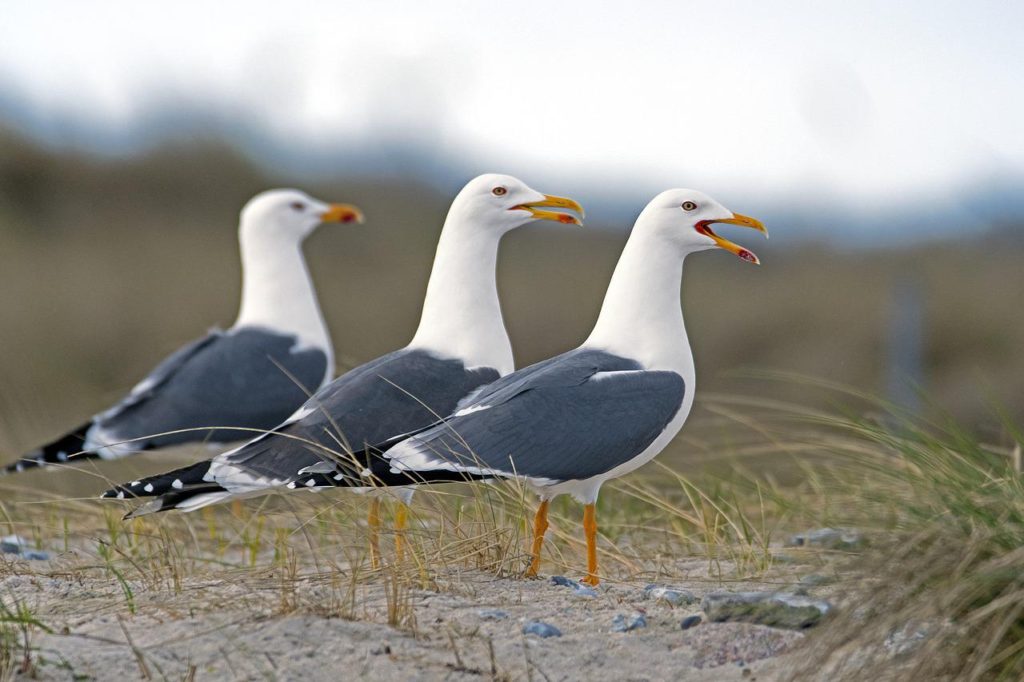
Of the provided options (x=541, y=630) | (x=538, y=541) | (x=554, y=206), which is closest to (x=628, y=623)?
(x=541, y=630)

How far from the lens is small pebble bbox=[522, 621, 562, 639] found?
4027 millimetres

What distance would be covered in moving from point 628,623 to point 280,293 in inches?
166

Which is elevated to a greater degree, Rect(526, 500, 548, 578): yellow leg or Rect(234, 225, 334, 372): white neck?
Rect(234, 225, 334, 372): white neck

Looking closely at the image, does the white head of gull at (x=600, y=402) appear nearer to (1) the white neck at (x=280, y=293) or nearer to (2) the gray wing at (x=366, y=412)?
(2) the gray wing at (x=366, y=412)

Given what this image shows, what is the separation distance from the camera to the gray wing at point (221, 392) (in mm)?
7355

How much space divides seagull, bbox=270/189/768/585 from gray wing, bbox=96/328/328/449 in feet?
8.85

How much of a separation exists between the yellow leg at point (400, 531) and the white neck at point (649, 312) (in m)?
0.90

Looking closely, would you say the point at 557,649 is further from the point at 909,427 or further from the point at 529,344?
the point at 529,344

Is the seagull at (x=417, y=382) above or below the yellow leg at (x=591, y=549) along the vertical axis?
above

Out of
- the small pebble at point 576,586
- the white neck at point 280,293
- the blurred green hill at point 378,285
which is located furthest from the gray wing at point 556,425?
the blurred green hill at point 378,285

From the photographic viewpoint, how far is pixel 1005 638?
140 inches

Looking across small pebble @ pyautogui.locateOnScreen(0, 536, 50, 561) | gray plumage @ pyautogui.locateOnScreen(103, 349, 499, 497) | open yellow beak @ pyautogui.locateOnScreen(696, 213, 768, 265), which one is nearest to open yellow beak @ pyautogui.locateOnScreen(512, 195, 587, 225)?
open yellow beak @ pyautogui.locateOnScreen(696, 213, 768, 265)

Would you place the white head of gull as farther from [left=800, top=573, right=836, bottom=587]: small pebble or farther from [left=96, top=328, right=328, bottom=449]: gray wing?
[left=96, top=328, right=328, bottom=449]: gray wing

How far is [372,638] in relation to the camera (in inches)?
152
